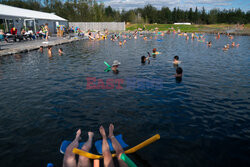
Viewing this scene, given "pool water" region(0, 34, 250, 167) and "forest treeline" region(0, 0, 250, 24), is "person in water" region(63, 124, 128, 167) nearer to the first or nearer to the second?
"pool water" region(0, 34, 250, 167)

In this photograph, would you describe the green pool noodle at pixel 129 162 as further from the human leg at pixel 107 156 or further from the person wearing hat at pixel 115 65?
the person wearing hat at pixel 115 65

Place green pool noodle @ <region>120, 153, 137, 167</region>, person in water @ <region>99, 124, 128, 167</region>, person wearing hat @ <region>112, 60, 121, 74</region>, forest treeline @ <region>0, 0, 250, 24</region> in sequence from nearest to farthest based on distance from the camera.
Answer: green pool noodle @ <region>120, 153, 137, 167</region> → person in water @ <region>99, 124, 128, 167</region> → person wearing hat @ <region>112, 60, 121, 74</region> → forest treeline @ <region>0, 0, 250, 24</region>

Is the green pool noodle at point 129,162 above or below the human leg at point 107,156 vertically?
above

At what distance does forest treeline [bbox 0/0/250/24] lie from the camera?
7756cm

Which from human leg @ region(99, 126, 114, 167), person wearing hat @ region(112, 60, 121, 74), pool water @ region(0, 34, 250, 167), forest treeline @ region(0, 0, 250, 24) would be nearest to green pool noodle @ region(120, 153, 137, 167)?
human leg @ region(99, 126, 114, 167)

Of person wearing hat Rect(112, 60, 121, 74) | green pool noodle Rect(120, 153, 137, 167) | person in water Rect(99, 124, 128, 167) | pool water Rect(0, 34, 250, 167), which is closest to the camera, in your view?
green pool noodle Rect(120, 153, 137, 167)

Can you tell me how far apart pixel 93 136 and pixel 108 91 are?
3.93 meters

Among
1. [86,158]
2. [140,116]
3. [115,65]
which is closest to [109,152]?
[86,158]

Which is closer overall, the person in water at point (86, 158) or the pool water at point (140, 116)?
the person in water at point (86, 158)

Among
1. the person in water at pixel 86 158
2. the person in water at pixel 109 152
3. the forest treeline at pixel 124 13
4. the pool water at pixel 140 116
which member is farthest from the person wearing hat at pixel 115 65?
the forest treeline at pixel 124 13

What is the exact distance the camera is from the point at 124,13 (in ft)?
384

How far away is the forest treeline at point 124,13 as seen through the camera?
77.6m

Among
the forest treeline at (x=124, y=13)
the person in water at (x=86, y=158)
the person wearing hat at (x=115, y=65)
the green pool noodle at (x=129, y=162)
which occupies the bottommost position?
the person in water at (x=86, y=158)

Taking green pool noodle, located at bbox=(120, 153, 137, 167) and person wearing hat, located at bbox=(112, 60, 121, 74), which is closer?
green pool noodle, located at bbox=(120, 153, 137, 167)
